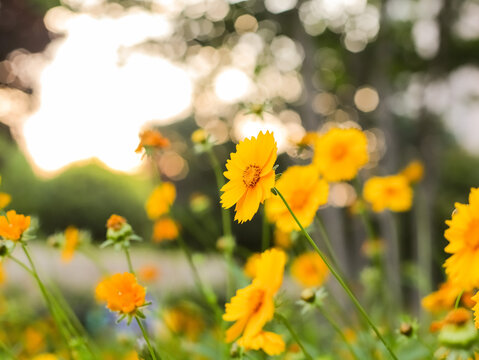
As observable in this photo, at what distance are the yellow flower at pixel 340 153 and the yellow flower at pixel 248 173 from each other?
0.47m

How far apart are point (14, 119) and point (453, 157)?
313 inches

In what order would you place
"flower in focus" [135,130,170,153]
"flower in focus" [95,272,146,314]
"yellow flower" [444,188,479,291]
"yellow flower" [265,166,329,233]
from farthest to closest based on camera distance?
"flower in focus" [135,130,170,153] < "yellow flower" [265,166,329,233] < "flower in focus" [95,272,146,314] < "yellow flower" [444,188,479,291]

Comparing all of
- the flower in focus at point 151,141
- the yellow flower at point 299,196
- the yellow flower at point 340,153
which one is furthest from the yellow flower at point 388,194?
the flower in focus at point 151,141

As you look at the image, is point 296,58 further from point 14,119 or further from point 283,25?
point 14,119

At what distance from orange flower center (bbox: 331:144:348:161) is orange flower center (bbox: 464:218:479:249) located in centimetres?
61

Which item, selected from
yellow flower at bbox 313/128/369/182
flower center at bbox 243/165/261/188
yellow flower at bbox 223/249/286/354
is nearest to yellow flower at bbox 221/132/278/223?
flower center at bbox 243/165/261/188

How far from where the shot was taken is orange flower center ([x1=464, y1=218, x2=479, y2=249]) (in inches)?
18.2

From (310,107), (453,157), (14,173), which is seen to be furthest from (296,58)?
(453,157)

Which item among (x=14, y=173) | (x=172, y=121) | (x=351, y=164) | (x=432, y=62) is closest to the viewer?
(x=351, y=164)

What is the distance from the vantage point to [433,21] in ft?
12.5

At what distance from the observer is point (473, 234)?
1.52 feet

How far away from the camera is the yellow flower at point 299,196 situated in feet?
2.47

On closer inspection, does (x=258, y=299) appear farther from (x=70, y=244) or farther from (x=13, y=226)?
(x=70, y=244)

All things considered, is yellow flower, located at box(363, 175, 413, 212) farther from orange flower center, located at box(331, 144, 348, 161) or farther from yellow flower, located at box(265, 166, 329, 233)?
yellow flower, located at box(265, 166, 329, 233)
